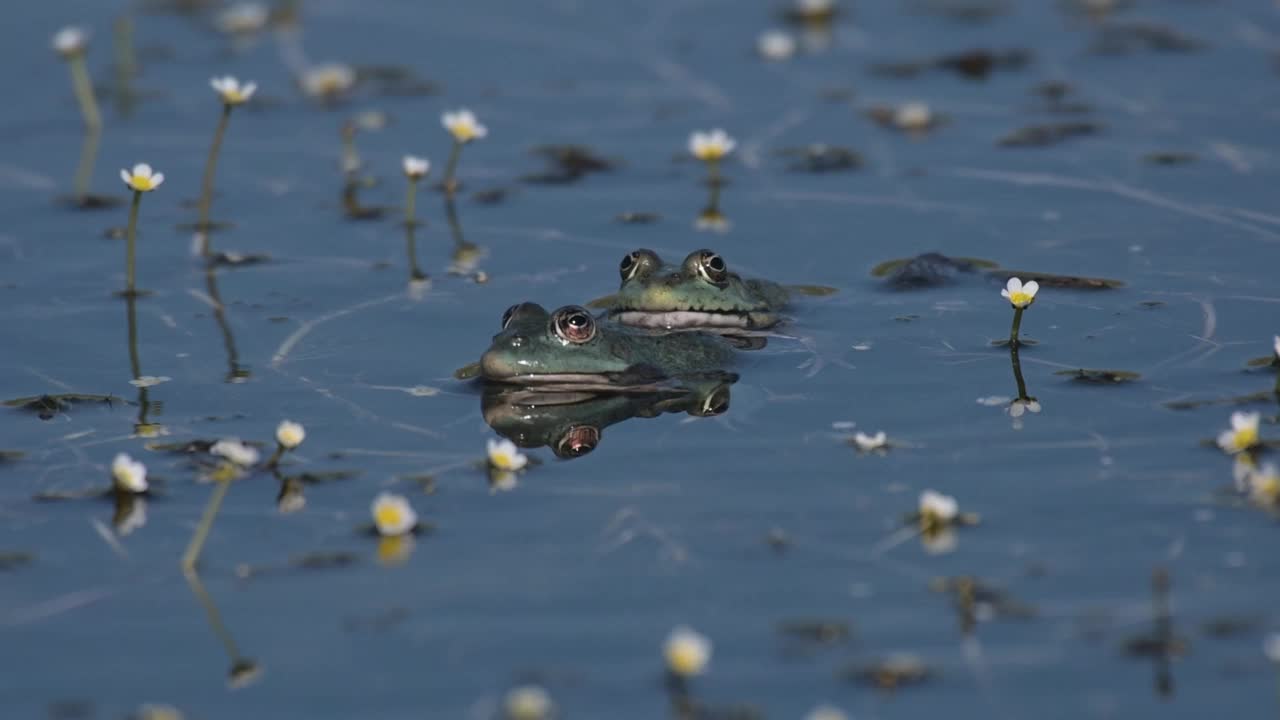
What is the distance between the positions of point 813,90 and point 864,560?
8967mm

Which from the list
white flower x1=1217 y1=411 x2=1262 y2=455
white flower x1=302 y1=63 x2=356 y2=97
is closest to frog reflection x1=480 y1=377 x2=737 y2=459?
white flower x1=1217 y1=411 x2=1262 y2=455

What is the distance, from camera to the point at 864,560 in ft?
22.3

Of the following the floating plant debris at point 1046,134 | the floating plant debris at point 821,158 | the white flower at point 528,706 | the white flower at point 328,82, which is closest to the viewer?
the white flower at point 528,706

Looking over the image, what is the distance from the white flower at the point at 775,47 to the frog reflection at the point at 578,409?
7.49 m

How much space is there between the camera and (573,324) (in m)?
8.81

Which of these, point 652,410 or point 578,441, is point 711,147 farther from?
point 578,441

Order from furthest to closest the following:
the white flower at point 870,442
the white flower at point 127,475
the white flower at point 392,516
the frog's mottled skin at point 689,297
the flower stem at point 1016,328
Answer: the frog's mottled skin at point 689,297 < the flower stem at point 1016,328 < the white flower at point 870,442 < the white flower at point 127,475 < the white flower at point 392,516

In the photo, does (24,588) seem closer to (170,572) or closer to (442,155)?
(170,572)

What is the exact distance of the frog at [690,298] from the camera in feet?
32.4

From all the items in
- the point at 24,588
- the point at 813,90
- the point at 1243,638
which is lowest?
the point at 24,588

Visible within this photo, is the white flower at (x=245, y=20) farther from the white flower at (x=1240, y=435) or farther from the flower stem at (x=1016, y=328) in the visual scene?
the white flower at (x=1240, y=435)

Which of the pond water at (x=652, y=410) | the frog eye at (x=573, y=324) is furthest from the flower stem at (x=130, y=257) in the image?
the frog eye at (x=573, y=324)

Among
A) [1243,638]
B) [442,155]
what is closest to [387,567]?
[1243,638]

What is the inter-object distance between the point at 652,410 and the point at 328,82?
7527 millimetres
